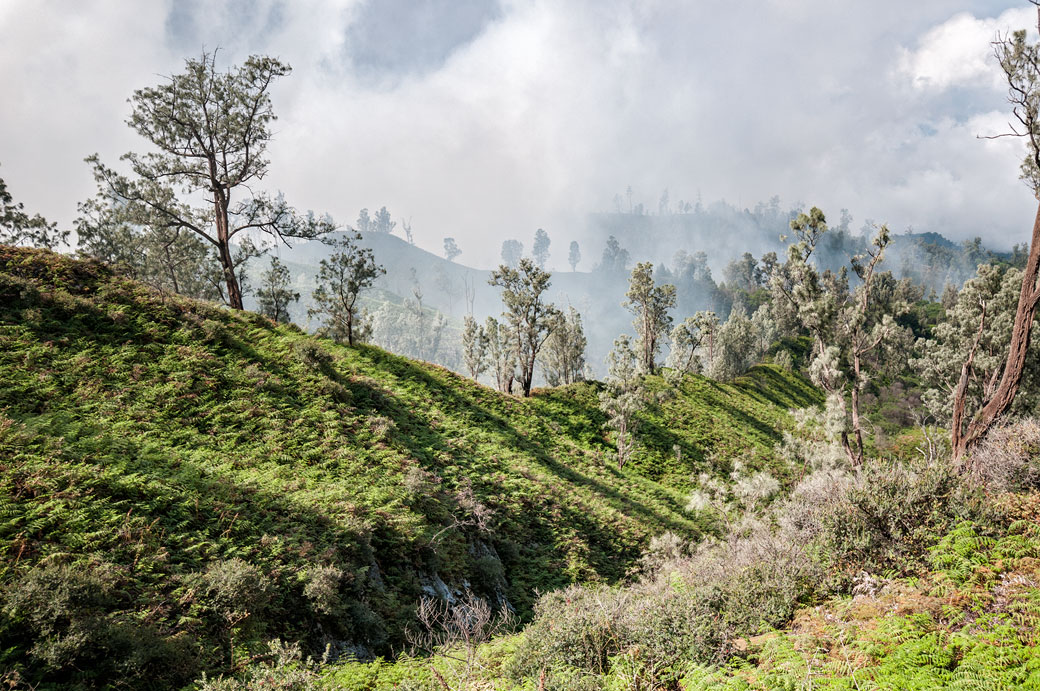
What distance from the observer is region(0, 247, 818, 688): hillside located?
8.04 meters

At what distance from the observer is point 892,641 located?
598cm

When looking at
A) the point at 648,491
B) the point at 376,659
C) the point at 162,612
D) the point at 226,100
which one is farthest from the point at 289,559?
the point at 226,100

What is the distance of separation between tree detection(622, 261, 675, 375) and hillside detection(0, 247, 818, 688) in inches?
1090

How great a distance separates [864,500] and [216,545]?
1516 centimetres

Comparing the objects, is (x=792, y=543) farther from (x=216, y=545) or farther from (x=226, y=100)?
(x=226, y=100)

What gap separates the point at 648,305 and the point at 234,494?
5212cm

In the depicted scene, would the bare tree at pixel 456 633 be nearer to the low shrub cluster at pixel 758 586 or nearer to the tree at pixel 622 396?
the low shrub cluster at pixel 758 586

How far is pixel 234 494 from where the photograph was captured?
11953 millimetres

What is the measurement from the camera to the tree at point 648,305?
53812mm

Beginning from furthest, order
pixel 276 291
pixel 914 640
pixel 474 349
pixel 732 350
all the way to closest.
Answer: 1. pixel 474 349
2. pixel 732 350
3. pixel 276 291
4. pixel 914 640

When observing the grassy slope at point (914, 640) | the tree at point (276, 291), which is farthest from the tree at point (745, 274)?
the grassy slope at point (914, 640)

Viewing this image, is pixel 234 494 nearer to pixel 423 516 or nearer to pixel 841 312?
pixel 423 516

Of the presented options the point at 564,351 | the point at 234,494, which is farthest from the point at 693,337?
the point at 234,494

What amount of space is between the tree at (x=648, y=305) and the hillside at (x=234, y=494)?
2768 cm
